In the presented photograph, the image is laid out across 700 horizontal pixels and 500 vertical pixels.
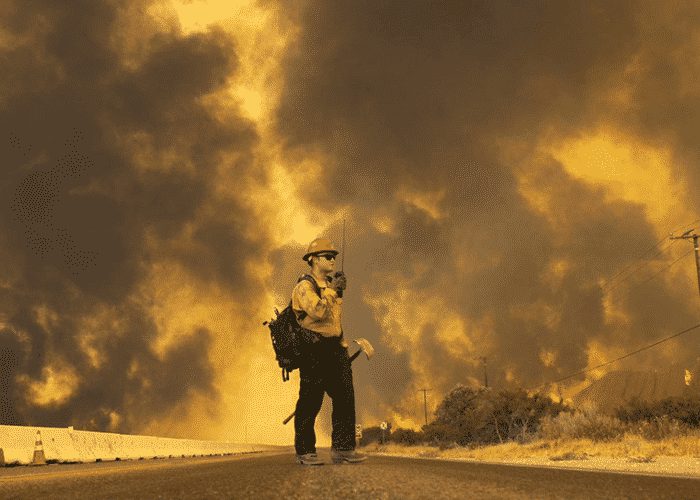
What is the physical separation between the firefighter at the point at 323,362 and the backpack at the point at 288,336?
0.20ft

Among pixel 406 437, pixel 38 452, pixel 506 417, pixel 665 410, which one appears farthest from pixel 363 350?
pixel 406 437

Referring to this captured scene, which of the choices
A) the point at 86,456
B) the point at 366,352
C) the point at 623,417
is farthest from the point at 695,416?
the point at 366,352

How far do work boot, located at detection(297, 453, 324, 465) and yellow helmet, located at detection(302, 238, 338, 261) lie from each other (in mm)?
2443

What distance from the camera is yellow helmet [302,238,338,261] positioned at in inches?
359

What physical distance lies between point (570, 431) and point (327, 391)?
25635mm

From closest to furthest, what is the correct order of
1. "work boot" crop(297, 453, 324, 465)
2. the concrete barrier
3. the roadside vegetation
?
"work boot" crop(297, 453, 324, 465)
the concrete barrier
the roadside vegetation

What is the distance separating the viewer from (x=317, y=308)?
340 inches

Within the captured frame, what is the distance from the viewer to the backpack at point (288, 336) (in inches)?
347

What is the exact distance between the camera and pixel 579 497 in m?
4.57

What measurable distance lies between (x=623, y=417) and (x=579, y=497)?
38.4 metres

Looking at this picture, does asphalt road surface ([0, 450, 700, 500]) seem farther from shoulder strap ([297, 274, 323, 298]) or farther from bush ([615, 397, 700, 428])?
bush ([615, 397, 700, 428])

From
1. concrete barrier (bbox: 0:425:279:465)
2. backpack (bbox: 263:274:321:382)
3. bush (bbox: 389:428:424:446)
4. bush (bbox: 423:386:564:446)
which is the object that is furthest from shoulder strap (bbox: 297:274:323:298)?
bush (bbox: 389:428:424:446)

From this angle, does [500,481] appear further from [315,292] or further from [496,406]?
[496,406]

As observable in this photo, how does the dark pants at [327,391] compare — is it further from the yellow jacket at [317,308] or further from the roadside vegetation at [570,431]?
the roadside vegetation at [570,431]
